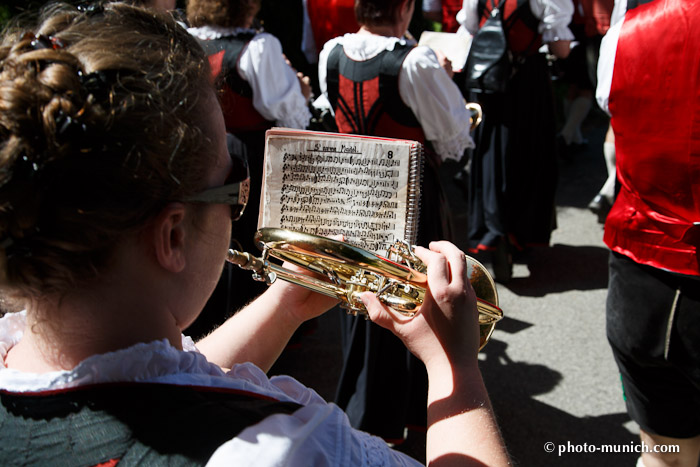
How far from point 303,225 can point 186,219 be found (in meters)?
0.45

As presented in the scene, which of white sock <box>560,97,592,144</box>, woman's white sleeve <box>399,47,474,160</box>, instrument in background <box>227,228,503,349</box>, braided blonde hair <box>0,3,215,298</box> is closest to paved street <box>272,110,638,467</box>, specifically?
woman's white sleeve <box>399,47,474,160</box>

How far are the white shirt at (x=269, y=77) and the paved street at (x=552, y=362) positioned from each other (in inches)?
A: 53.9

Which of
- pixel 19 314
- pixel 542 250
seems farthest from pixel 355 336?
pixel 542 250

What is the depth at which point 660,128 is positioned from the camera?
1.62 meters

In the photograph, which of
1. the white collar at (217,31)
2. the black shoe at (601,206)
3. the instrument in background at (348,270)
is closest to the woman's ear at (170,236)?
the instrument in background at (348,270)

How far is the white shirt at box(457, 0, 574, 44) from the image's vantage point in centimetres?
343

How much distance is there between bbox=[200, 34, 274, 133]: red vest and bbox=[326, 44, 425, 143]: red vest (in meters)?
0.48

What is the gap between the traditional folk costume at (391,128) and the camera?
2.36 metres

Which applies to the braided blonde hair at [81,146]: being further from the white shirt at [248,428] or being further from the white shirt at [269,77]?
the white shirt at [269,77]

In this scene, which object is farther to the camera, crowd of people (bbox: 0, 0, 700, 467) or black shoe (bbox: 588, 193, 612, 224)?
black shoe (bbox: 588, 193, 612, 224)

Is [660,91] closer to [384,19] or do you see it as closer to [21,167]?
[384,19]

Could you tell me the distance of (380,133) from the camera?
97.9 inches

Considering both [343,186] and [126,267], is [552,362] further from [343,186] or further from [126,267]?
[126,267]

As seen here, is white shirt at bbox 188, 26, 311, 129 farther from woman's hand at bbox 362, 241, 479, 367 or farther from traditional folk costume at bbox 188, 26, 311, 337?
woman's hand at bbox 362, 241, 479, 367
